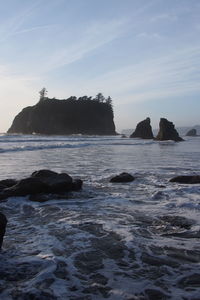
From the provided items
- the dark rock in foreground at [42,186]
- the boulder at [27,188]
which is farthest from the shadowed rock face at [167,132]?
the boulder at [27,188]

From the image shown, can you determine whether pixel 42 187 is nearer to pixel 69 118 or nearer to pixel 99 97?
pixel 69 118

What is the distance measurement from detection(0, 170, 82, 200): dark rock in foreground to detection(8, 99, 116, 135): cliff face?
109 meters

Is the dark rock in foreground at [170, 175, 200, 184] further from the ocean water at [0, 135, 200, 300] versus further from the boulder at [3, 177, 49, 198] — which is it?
the boulder at [3, 177, 49, 198]

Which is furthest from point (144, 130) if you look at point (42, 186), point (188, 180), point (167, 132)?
point (42, 186)

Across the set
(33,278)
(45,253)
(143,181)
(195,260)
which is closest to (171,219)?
(195,260)

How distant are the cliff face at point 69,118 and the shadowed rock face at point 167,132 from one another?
5331 centimetres

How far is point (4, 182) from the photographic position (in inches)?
490

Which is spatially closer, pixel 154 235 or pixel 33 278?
pixel 33 278

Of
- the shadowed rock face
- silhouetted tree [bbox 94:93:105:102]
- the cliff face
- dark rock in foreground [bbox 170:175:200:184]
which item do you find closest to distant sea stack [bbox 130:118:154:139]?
the shadowed rock face

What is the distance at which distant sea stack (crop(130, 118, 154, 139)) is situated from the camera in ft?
284

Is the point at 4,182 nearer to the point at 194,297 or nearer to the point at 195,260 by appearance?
the point at 195,260

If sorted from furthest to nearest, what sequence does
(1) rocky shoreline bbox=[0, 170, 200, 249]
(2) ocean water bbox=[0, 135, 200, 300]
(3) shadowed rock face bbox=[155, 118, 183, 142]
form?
(3) shadowed rock face bbox=[155, 118, 183, 142]
(1) rocky shoreline bbox=[0, 170, 200, 249]
(2) ocean water bbox=[0, 135, 200, 300]

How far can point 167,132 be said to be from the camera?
71.7m

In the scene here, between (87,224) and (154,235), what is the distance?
1.65 metres
